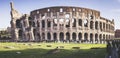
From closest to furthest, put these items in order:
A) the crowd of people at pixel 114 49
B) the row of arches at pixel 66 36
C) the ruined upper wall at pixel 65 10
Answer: the crowd of people at pixel 114 49
the row of arches at pixel 66 36
the ruined upper wall at pixel 65 10

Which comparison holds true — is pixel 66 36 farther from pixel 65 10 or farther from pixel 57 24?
pixel 65 10

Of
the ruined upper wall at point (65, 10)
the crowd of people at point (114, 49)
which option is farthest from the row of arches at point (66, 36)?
the crowd of people at point (114, 49)

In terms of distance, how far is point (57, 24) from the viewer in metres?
81.8

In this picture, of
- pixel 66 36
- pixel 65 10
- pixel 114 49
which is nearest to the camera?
pixel 114 49

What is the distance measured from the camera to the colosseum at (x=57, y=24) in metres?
81.5

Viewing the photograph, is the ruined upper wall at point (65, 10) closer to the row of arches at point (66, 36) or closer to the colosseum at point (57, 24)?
the colosseum at point (57, 24)

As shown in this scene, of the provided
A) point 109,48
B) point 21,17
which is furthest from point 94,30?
point 109,48

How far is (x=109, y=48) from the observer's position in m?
20.8

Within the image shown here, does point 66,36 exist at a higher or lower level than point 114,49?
lower

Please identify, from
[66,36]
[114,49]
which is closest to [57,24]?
[66,36]

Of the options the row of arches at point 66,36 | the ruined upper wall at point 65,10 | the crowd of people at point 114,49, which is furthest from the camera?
the ruined upper wall at point 65,10

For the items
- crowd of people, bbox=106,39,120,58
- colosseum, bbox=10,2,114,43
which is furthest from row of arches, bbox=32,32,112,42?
crowd of people, bbox=106,39,120,58

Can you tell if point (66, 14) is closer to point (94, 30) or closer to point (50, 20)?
point (50, 20)

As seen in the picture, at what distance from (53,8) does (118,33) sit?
46.1 m
